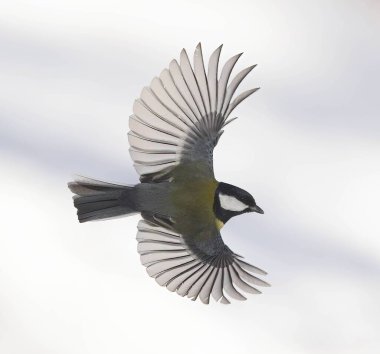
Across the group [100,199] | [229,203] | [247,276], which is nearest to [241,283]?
[247,276]

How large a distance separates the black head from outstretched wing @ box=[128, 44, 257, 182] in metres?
0.05

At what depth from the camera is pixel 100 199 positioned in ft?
4.77

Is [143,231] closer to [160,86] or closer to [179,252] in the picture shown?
[179,252]

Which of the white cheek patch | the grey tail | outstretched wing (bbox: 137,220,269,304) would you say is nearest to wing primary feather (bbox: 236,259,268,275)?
outstretched wing (bbox: 137,220,269,304)

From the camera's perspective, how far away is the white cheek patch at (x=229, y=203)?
4.61ft

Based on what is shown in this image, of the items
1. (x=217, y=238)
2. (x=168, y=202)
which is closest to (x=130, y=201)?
(x=168, y=202)

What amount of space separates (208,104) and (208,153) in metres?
0.08

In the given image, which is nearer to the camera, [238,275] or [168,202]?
[168,202]

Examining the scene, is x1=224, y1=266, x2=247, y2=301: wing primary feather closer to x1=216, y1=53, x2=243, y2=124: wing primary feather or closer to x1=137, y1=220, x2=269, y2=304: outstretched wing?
x1=137, y1=220, x2=269, y2=304: outstretched wing

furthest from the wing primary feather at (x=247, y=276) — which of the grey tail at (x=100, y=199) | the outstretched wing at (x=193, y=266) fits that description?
the grey tail at (x=100, y=199)

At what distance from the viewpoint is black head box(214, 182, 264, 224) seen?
141 centimetres

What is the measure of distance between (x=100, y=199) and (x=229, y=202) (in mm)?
213

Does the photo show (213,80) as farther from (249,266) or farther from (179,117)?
(249,266)

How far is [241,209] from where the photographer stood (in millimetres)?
1434
